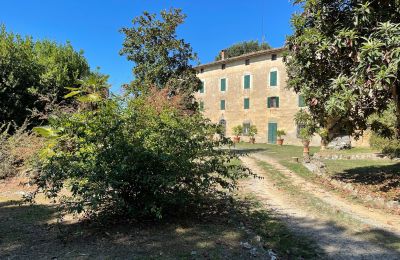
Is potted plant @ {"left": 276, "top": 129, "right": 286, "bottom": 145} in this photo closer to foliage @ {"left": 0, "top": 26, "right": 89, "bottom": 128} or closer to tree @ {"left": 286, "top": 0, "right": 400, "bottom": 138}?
foliage @ {"left": 0, "top": 26, "right": 89, "bottom": 128}

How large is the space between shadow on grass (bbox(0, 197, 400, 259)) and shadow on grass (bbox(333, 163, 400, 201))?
4.82 metres

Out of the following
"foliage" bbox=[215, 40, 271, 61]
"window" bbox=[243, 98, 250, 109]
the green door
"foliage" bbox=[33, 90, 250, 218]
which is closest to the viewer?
"foliage" bbox=[33, 90, 250, 218]

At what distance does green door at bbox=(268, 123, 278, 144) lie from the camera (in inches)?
1343

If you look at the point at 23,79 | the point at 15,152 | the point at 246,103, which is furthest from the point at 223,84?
the point at 15,152

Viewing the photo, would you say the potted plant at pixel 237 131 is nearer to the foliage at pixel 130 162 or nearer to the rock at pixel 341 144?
the rock at pixel 341 144

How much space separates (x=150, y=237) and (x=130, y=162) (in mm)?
1211

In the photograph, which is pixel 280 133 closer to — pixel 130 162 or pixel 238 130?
pixel 238 130

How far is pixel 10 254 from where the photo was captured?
4.44 metres

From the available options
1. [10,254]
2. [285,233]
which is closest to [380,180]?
[285,233]

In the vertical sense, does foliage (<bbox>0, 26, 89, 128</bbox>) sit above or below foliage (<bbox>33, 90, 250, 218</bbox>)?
above

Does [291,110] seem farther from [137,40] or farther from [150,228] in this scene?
[150,228]

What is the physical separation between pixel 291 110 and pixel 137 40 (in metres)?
Result: 18.6

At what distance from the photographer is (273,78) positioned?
3359 centimetres

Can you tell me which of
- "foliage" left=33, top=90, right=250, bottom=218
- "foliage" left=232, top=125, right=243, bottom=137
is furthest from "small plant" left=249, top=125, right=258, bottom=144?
"foliage" left=33, top=90, right=250, bottom=218
